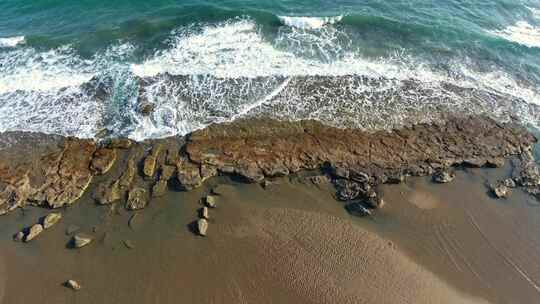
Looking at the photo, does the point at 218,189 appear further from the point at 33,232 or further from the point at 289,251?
the point at 33,232

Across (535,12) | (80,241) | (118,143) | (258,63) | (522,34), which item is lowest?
(80,241)

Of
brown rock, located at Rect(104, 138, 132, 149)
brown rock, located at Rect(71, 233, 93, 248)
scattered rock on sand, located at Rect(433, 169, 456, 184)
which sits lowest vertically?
brown rock, located at Rect(71, 233, 93, 248)

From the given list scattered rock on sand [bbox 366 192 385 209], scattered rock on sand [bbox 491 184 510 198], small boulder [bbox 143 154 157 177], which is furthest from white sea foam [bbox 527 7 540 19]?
small boulder [bbox 143 154 157 177]

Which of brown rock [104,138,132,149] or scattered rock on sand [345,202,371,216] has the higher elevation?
brown rock [104,138,132,149]

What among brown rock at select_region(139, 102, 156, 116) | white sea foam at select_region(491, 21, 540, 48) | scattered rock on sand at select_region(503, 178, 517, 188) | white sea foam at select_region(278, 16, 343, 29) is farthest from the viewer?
white sea foam at select_region(278, 16, 343, 29)

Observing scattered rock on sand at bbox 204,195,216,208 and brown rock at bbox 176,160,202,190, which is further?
brown rock at bbox 176,160,202,190

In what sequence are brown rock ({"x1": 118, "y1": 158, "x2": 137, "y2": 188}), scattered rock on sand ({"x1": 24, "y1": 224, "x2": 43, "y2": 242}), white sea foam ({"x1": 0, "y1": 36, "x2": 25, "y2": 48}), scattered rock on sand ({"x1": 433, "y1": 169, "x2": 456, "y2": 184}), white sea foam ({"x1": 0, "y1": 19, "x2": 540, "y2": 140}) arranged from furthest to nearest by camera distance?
1. white sea foam ({"x1": 0, "y1": 36, "x2": 25, "y2": 48})
2. white sea foam ({"x1": 0, "y1": 19, "x2": 540, "y2": 140})
3. scattered rock on sand ({"x1": 433, "y1": 169, "x2": 456, "y2": 184})
4. brown rock ({"x1": 118, "y1": 158, "x2": 137, "y2": 188})
5. scattered rock on sand ({"x1": 24, "y1": 224, "x2": 43, "y2": 242})

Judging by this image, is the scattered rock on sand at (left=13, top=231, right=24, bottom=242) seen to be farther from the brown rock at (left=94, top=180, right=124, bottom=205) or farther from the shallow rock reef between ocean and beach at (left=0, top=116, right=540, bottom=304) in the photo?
the brown rock at (left=94, top=180, right=124, bottom=205)

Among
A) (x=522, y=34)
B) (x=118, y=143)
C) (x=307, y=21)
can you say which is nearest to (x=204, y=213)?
(x=118, y=143)
